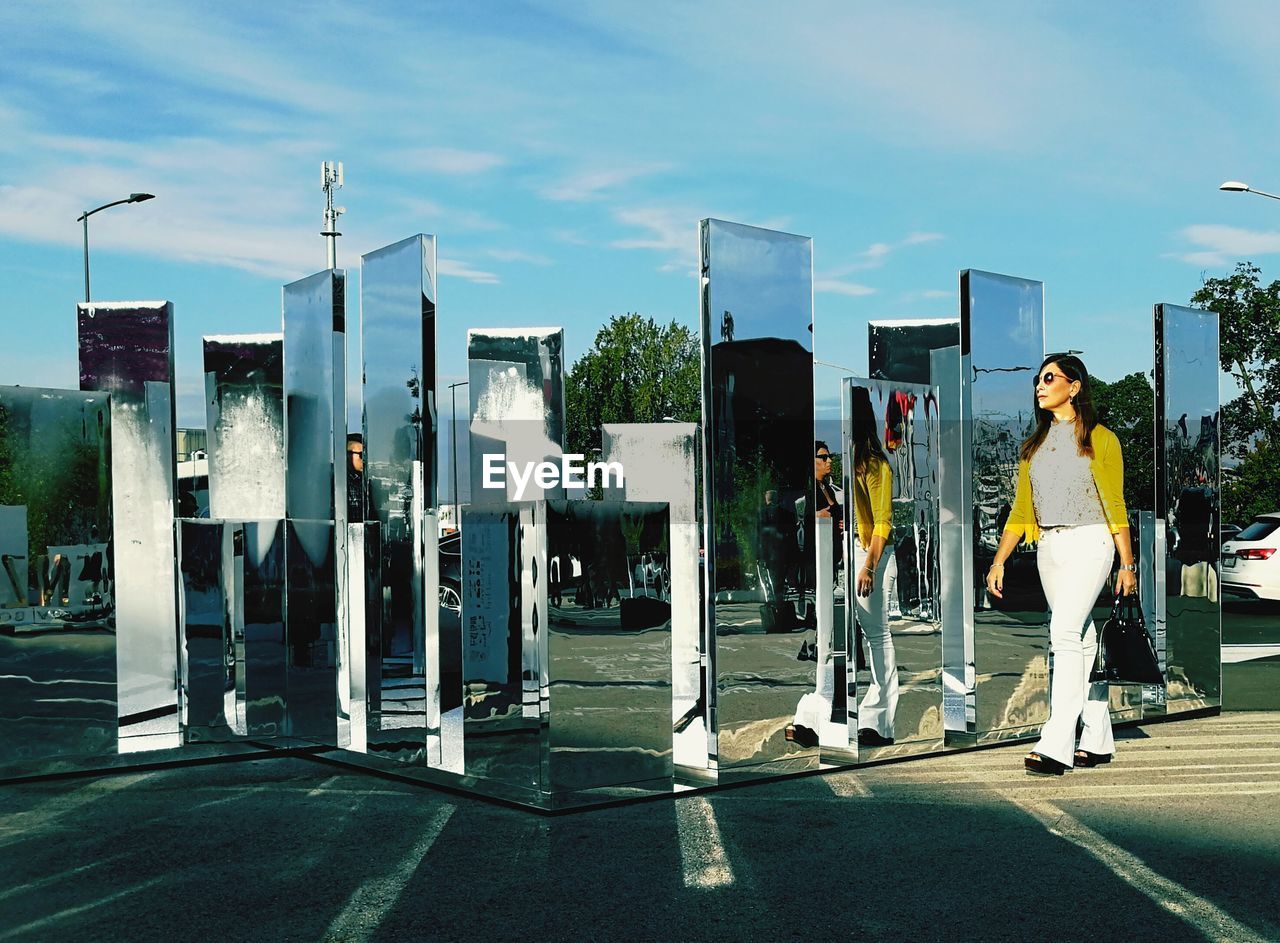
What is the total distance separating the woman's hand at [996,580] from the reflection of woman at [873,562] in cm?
65

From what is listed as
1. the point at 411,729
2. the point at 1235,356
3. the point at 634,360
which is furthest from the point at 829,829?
the point at 634,360

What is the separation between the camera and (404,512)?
6.54 m

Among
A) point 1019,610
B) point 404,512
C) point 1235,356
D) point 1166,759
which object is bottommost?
point 1166,759

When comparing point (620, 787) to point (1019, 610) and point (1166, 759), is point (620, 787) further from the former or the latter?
point (1166, 759)

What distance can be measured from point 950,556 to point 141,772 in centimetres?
447

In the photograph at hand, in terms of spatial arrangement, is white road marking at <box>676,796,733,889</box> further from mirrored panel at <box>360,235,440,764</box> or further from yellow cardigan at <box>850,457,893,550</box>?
yellow cardigan at <box>850,457,893,550</box>

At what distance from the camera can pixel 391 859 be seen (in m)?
5.01

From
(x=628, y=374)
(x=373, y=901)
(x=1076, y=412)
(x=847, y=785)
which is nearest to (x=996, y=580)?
(x=1076, y=412)

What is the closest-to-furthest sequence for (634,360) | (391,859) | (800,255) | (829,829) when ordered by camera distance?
(391,859) < (829,829) < (800,255) < (634,360)

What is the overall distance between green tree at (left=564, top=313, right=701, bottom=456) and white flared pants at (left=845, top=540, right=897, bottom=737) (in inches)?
1606

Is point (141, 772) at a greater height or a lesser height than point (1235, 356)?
lesser

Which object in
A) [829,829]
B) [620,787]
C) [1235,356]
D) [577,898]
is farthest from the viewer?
[1235,356]

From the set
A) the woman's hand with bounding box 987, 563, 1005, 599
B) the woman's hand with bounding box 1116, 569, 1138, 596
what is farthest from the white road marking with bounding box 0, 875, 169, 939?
the woman's hand with bounding box 1116, 569, 1138, 596

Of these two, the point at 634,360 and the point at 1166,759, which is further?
the point at 634,360
